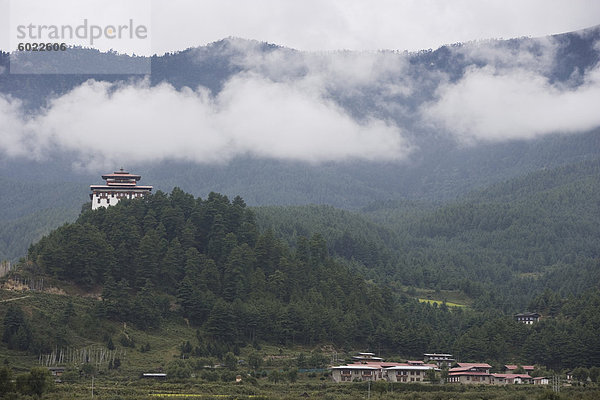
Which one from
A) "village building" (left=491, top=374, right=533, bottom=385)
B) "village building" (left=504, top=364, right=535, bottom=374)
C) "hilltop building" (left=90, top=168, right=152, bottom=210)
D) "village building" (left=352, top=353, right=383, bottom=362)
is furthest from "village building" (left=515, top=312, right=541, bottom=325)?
"hilltop building" (left=90, top=168, right=152, bottom=210)

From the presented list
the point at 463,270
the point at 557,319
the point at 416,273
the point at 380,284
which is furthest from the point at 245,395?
the point at 463,270

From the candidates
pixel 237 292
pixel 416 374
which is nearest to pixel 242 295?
pixel 237 292

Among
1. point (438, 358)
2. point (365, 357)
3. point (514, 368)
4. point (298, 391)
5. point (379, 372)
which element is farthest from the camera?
point (438, 358)

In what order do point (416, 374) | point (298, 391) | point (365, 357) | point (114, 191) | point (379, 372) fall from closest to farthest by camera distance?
point (298, 391) → point (379, 372) → point (416, 374) → point (365, 357) → point (114, 191)

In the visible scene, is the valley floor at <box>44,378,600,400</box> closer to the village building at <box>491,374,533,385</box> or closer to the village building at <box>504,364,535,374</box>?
the village building at <box>491,374,533,385</box>

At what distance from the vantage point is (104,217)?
129 meters

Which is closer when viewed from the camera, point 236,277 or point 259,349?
point 259,349

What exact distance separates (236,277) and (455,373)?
34610mm

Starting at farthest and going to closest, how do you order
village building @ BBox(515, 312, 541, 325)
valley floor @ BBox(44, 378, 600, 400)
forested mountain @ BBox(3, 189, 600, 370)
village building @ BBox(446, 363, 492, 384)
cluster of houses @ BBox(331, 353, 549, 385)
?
1. village building @ BBox(515, 312, 541, 325)
2. forested mountain @ BBox(3, 189, 600, 370)
3. village building @ BBox(446, 363, 492, 384)
4. cluster of houses @ BBox(331, 353, 549, 385)
5. valley floor @ BBox(44, 378, 600, 400)

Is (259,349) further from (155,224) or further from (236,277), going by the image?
(155,224)

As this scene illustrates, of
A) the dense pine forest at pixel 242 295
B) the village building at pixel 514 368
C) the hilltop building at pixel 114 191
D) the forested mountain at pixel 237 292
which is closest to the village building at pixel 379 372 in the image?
the village building at pixel 514 368

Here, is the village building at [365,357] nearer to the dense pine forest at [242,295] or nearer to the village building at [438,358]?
the dense pine forest at [242,295]

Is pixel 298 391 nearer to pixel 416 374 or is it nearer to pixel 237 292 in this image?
pixel 416 374

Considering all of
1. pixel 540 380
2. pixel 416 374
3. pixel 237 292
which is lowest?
pixel 540 380
